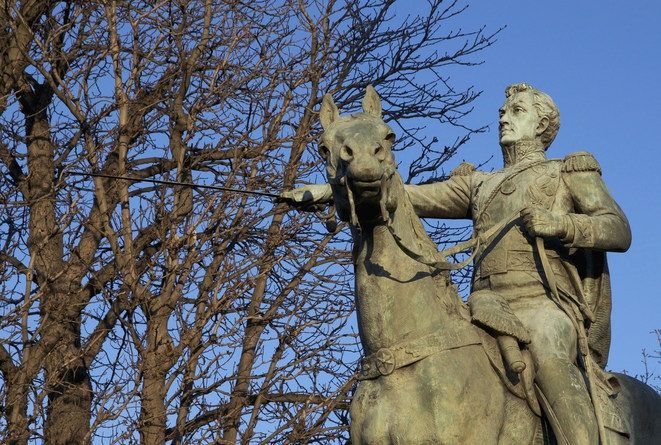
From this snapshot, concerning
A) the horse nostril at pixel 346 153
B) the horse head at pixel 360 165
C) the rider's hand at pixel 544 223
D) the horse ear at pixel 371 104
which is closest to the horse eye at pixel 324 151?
the horse head at pixel 360 165

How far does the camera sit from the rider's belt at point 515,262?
6.78 m

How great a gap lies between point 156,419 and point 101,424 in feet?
1.77

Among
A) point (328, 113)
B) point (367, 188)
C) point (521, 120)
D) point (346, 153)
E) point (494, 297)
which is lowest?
point (494, 297)

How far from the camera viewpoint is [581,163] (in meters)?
6.94

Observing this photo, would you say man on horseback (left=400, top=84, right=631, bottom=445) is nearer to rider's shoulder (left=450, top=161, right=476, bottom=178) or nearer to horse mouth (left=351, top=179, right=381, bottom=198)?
rider's shoulder (left=450, top=161, right=476, bottom=178)

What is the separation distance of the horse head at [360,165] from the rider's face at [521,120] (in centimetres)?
158

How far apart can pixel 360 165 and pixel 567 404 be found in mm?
1677

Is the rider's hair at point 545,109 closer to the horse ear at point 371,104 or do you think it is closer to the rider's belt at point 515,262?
the rider's belt at point 515,262

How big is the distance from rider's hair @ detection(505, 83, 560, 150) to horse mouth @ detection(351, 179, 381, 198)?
2052 millimetres

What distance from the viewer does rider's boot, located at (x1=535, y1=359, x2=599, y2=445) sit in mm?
6090

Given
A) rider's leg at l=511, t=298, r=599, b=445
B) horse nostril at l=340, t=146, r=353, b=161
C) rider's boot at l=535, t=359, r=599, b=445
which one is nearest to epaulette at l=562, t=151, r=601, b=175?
rider's leg at l=511, t=298, r=599, b=445

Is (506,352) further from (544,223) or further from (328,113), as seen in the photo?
(328,113)

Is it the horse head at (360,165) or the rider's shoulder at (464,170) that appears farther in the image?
the rider's shoulder at (464,170)

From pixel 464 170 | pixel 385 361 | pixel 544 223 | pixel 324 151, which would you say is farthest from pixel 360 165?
pixel 464 170
